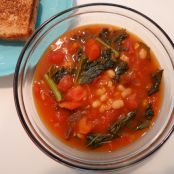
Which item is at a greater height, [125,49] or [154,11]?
[154,11]

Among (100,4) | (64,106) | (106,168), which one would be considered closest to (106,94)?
(64,106)

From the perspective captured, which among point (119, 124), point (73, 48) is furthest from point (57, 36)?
point (119, 124)

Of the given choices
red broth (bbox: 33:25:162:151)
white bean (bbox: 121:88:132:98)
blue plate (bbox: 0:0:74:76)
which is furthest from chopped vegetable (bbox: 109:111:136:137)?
blue plate (bbox: 0:0:74:76)

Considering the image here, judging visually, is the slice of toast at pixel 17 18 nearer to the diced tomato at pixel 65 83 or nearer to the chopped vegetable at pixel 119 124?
the diced tomato at pixel 65 83

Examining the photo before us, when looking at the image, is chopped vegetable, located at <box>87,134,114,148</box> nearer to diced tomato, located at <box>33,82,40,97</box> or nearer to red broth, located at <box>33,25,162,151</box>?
red broth, located at <box>33,25,162,151</box>

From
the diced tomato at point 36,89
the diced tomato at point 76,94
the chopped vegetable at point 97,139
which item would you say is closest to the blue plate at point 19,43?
the diced tomato at point 36,89

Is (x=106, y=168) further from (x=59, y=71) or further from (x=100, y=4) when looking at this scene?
(x=100, y=4)
